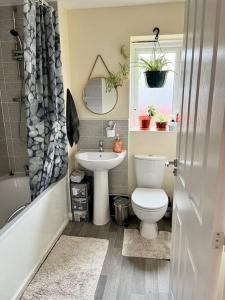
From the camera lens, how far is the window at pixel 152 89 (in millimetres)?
2525

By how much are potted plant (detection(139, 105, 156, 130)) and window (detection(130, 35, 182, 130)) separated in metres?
0.08

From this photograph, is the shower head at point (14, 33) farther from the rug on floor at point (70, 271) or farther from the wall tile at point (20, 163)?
the rug on floor at point (70, 271)

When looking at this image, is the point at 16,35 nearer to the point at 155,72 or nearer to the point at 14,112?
the point at 14,112

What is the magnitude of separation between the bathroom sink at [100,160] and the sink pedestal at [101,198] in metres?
0.16

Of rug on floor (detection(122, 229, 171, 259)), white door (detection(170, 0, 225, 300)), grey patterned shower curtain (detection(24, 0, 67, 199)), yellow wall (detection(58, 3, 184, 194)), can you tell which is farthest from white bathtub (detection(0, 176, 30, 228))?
white door (detection(170, 0, 225, 300))

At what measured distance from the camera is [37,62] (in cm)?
205

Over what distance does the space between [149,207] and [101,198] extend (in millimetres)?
628

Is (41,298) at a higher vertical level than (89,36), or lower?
lower

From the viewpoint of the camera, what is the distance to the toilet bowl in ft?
7.10

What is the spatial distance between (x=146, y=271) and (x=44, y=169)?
51.1 inches

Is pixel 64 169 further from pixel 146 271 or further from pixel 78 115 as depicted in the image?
pixel 146 271

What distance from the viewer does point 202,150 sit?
2.85ft

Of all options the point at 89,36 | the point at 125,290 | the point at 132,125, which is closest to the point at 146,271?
the point at 125,290

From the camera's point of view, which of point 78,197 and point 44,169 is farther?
point 78,197
